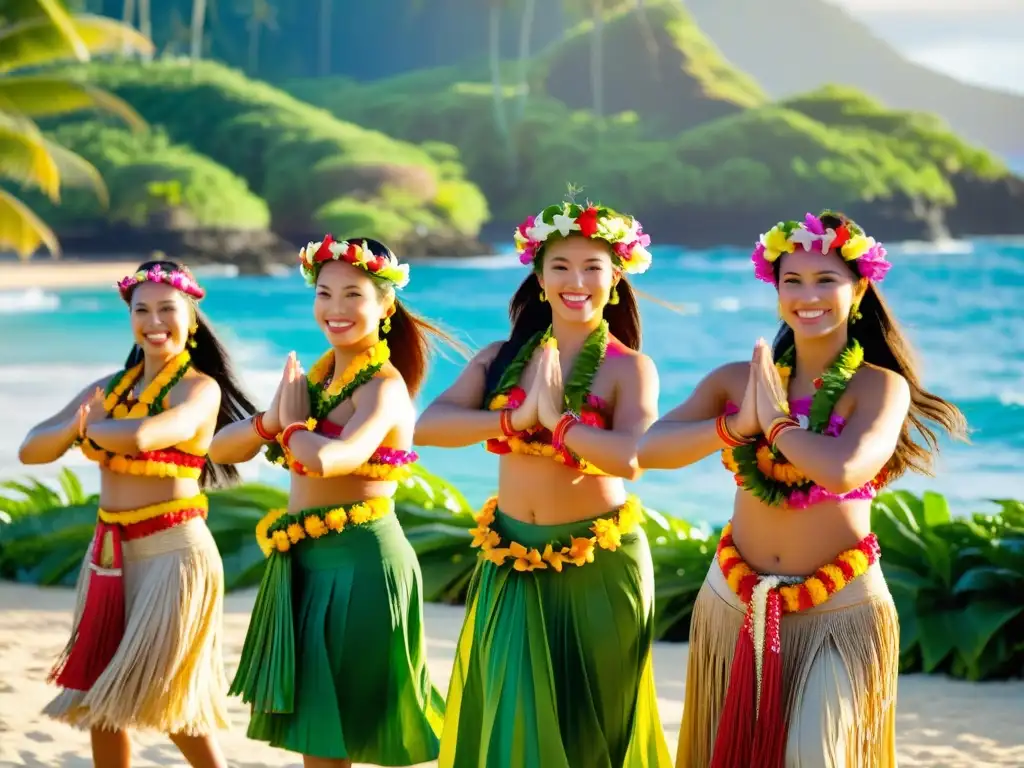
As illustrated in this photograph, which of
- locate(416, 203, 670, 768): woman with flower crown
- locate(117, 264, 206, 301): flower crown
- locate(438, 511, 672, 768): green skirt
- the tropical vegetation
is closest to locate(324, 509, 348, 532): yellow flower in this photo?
locate(416, 203, 670, 768): woman with flower crown

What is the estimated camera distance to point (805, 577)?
3.13m

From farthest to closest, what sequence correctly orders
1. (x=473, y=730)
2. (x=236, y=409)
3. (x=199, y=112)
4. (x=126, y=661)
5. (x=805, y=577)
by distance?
(x=199, y=112) → (x=236, y=409) → (x=126, y=661) → (x=473, y=730) → (x=805, y=577)

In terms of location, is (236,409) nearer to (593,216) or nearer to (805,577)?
(593,216)

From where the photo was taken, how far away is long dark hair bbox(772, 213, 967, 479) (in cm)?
326

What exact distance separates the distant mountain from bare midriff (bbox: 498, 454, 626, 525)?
2689 centimetres

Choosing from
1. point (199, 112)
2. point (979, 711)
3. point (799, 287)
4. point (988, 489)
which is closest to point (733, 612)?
point (799, 287)

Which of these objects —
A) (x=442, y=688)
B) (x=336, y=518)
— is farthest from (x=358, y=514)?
(x=442, y=688)

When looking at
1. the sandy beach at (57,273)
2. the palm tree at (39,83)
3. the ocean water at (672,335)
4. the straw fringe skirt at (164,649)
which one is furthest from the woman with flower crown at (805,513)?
the sandy beach at (57,273)

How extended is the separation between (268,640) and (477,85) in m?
29.8

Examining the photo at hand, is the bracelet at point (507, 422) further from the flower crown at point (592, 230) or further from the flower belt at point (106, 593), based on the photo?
the flower belt at point (106, 593)

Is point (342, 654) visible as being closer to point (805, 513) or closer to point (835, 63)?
point (805, 513)

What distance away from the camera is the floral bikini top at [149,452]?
4062mm

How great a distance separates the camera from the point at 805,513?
3.14 m

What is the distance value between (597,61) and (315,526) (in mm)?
30038
